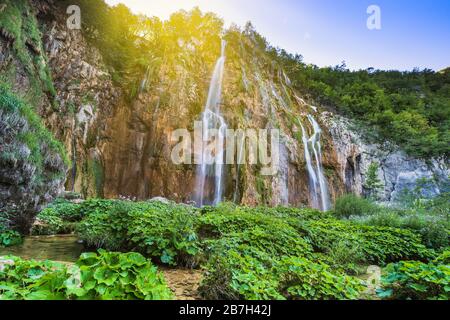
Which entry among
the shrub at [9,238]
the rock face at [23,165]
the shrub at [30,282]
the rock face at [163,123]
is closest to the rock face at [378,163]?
the rock face at [163,123]

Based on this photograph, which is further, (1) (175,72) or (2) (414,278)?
(1) (175,72)

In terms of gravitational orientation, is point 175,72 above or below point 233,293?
above

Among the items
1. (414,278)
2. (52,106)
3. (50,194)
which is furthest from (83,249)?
(52,106)

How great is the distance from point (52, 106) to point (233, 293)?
16.2 m

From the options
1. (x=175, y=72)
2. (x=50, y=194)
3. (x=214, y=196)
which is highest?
(x=175, y=72)

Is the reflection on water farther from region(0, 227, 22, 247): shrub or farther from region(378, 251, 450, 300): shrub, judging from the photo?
region(378, 251, 450, 300): shrub

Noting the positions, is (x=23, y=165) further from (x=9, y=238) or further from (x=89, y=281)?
(x=89, y=281)

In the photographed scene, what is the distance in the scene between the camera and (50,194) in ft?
23.0

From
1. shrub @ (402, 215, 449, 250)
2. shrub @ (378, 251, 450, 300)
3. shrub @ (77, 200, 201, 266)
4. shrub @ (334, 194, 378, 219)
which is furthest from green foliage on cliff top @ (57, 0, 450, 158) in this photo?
shrub @ (378, 251, 450, 300)

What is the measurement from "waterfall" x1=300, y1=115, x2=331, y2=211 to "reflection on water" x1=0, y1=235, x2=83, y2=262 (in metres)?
19.6

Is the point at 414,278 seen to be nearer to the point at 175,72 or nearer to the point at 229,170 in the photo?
the point at 229,170

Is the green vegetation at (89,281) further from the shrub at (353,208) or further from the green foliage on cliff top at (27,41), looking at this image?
the shrub at (353,208)

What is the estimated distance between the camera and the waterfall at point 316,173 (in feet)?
76.4
